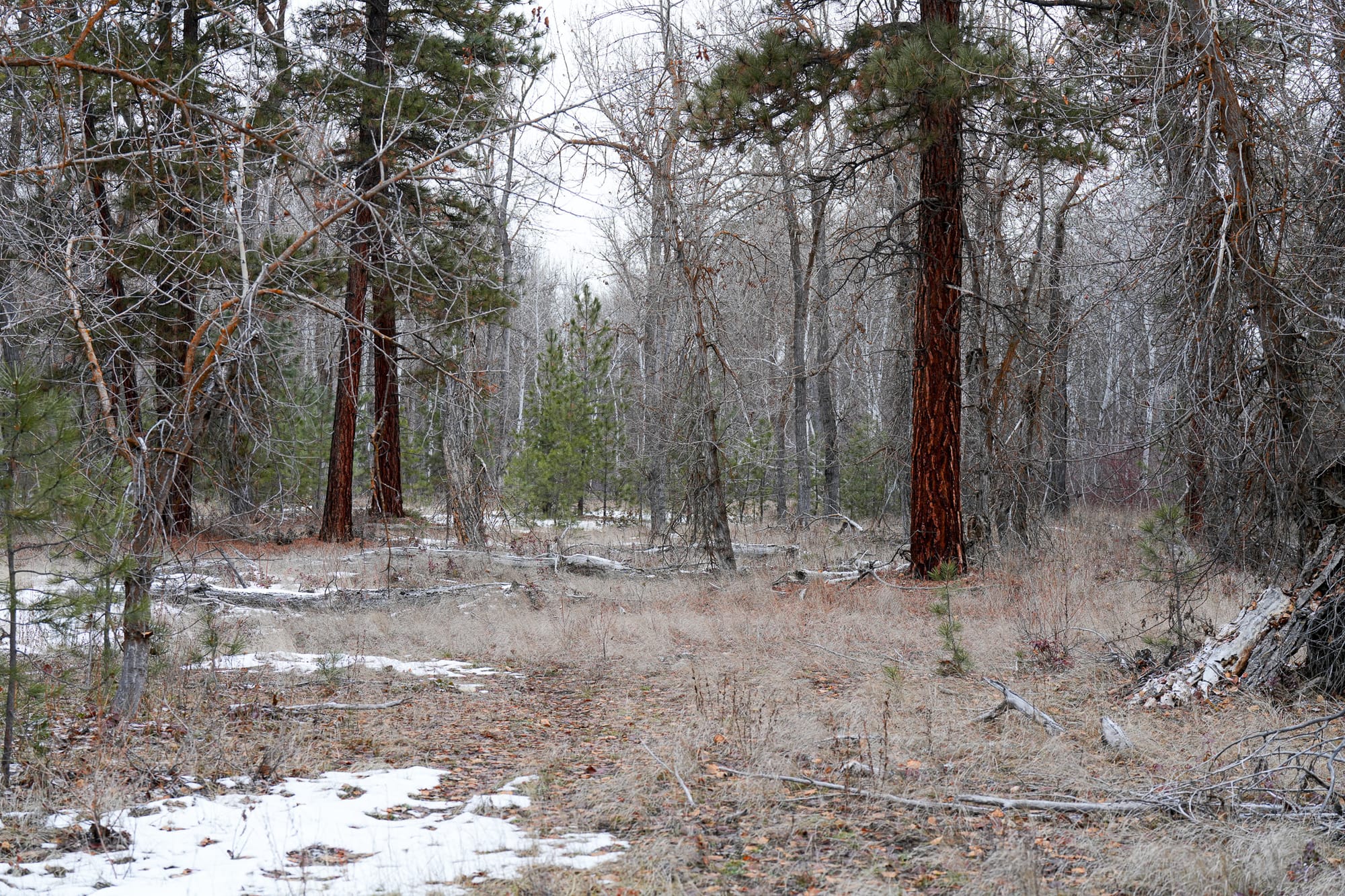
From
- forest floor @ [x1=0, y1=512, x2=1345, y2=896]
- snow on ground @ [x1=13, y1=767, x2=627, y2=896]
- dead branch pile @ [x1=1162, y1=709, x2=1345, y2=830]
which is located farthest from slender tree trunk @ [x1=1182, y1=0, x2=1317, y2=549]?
snow on ground @ [x1=13, y1=767, x2=627, y2=896]

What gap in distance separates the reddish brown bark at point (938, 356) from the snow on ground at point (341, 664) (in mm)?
5736

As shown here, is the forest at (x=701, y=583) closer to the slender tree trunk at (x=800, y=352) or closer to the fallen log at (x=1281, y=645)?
the fallen log at (x=1281, y=645)

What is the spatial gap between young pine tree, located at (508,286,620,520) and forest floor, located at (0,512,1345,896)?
31.4ft

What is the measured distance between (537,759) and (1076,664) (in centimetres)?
421

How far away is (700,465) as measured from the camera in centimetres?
1217

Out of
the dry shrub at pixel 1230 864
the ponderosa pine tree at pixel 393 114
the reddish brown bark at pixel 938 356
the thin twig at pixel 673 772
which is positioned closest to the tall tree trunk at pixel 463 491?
the ponderosa pine tree at pixel 393 114

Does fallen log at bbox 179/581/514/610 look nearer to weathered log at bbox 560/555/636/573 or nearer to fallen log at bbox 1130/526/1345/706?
weathered log at bbox 560/555/636/573

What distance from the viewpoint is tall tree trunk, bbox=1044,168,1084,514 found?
11.3 metres

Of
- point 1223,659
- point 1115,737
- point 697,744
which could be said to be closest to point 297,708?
point 697,744

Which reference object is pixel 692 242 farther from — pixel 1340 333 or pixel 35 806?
pixel 35 806

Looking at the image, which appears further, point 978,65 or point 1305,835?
point 978,65

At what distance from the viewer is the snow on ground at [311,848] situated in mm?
3568

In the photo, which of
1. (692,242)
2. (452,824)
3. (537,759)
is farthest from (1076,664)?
(692,242)

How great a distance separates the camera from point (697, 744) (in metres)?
5.37
